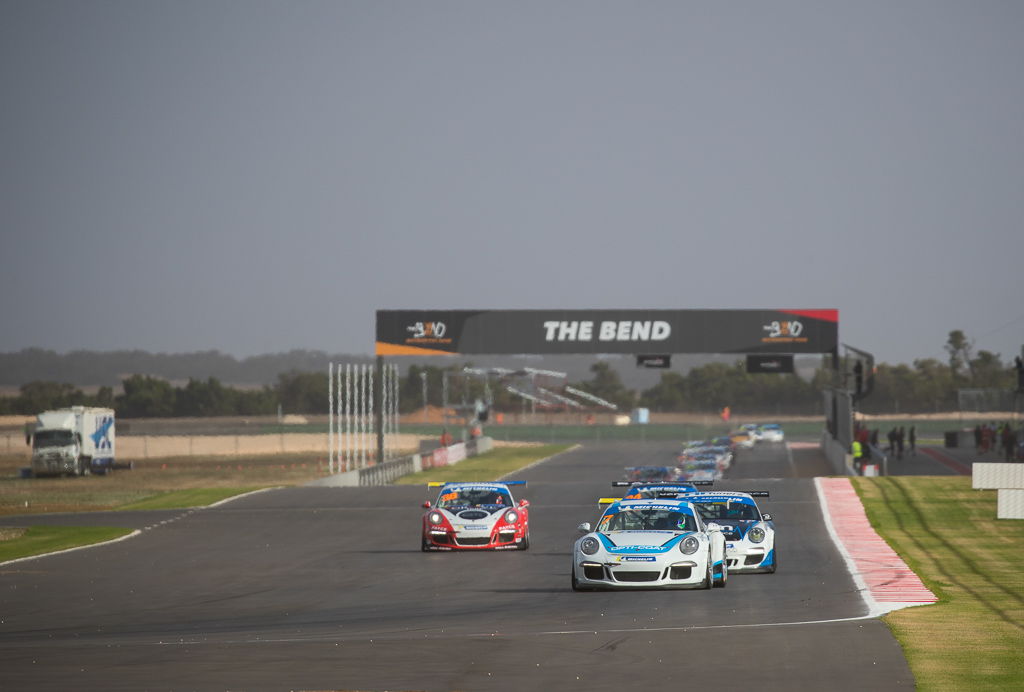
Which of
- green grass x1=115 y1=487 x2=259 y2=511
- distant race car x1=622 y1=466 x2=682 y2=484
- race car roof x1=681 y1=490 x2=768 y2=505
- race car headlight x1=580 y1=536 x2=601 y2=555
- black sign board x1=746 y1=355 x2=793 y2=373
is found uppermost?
black sign board x1=746 y1=355 x2=793 y2=373

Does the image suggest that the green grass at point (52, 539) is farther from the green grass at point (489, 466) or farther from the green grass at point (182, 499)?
the green grass at point (489, 466)

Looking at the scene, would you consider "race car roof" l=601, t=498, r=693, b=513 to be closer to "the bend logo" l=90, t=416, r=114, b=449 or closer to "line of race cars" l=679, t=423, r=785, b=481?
Result: "line of race cars" l=679, t=423, r=785, b=481

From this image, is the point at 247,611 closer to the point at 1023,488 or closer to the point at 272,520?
the point at 272,520

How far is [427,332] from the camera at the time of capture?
6644 centimetres

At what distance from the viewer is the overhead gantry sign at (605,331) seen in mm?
66188

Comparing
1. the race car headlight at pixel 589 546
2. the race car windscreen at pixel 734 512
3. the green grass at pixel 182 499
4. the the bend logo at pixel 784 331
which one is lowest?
the green grass at pixel 182 499

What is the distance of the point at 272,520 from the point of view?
39344mm

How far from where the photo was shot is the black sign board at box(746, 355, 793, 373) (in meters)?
67.4

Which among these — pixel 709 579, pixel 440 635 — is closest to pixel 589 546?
pixel 709 579

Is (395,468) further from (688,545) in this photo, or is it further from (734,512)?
(688,545)

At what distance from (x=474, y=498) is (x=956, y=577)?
366 inches

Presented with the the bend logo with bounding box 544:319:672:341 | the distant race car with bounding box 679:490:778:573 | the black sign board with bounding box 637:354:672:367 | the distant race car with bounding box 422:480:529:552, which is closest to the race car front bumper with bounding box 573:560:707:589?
the distant race car with bounding box 679:490:778:573

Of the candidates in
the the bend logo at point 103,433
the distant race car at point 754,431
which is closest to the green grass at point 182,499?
the the bend logo at point 103,433

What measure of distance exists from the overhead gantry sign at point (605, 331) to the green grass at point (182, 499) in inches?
602
